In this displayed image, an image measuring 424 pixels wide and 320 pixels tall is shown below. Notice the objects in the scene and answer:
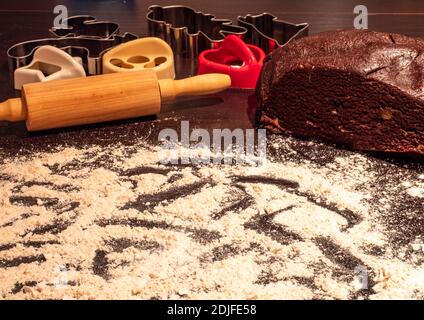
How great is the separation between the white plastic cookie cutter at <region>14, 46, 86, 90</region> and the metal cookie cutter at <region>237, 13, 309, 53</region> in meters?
0.52

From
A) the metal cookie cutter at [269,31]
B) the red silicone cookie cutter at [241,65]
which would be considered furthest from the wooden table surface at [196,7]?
the metal cookie cutter at [269,31]

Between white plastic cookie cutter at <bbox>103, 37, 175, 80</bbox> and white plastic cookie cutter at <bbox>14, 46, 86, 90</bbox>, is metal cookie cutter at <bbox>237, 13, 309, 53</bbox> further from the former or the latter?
white plastic cookie cutter at <bbox>14, 46, 86, 90</bbox>

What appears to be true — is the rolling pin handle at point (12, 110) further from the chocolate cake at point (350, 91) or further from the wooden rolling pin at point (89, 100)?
the chocolate cake at point (350, 91)

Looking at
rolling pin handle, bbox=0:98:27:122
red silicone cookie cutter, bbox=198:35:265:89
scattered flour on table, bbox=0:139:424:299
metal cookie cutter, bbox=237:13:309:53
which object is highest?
metal cookie cutter, bbox=237:13:309:53

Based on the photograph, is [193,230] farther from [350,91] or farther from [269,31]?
[269,31]

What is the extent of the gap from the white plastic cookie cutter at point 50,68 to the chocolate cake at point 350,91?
1.63 feet

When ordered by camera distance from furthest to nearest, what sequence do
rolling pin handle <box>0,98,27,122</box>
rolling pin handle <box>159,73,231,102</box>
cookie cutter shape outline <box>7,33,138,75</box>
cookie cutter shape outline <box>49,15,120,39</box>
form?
cookie cutter shape outline <box>49,15,120,39</box> < cookie cutter shape outline <box>7,33,138,75</box> < rolling pin handle <box>159,73,231,102</box> < rolling pin handle <box>0,98,27,122</box>

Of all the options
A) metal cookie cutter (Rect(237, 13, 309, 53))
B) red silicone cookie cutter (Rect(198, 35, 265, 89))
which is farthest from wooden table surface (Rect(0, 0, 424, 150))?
metal cookie cutter (Rect(237, 13, 309, 53))

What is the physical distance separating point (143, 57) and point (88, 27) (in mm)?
329

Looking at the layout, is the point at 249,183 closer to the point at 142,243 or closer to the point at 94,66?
the point at 142,243

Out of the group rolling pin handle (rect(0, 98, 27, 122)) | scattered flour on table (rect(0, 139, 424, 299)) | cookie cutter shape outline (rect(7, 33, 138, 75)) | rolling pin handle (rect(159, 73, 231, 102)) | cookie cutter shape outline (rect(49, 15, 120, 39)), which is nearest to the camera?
scattered flour on table (rect(0, 139, 424, 299))

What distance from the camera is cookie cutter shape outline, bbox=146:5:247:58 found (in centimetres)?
200

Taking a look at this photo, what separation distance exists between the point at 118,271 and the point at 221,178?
35 cm

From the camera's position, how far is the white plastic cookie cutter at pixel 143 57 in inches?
71.4
